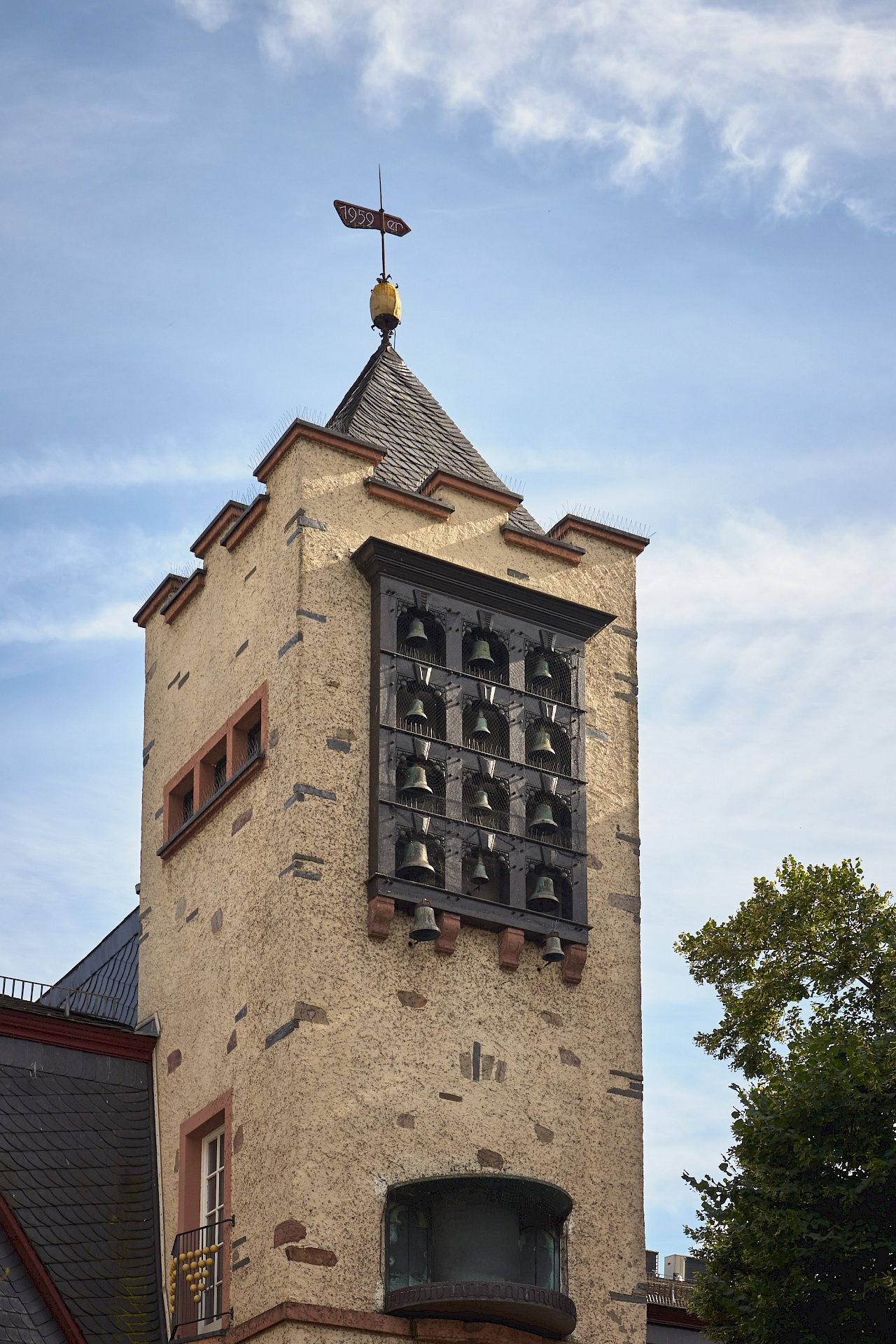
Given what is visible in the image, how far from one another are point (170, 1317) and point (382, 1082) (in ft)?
9.83

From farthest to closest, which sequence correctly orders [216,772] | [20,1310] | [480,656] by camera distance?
[216,772]
[480,656]
[20,1310]

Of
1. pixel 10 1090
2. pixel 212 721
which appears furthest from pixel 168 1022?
pixel 212 721

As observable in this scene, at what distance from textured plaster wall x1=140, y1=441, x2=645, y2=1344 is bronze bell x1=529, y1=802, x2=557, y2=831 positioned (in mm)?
726

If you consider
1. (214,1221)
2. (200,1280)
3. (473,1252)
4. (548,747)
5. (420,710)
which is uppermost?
(420,710)

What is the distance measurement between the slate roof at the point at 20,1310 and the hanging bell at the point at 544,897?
5.63 meters

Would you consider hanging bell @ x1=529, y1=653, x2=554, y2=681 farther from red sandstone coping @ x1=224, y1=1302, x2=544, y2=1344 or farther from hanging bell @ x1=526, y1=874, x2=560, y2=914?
red sandstone coping @ x1=224, y1=1302, x2=544, y2=1344

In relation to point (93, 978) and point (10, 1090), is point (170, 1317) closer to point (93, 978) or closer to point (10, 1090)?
point (10, 1090)

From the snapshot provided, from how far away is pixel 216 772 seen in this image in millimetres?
20469

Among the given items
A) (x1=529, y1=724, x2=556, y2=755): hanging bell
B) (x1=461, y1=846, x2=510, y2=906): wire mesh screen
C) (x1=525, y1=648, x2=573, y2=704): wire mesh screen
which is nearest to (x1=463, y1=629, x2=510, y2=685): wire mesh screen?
(x1=525, y1=648, x2=573, y2=704): wire mesh screen

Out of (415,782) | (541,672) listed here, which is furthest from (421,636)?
(415,782)

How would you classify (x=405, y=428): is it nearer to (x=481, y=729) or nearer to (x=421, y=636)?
(x=421, y=636)

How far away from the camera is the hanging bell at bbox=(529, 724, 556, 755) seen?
19.2 metres

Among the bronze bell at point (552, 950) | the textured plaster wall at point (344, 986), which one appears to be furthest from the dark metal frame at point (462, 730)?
the textured plaster wall at point (344, 986)

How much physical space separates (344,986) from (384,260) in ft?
33.8
